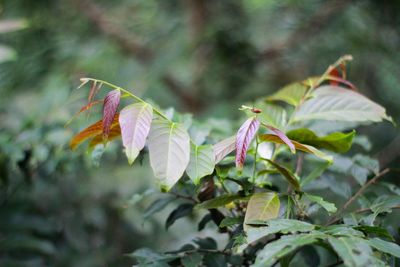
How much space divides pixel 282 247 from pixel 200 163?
129 mm

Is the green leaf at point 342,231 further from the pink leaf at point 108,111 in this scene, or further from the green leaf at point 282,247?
the pink leaf at point 108,111

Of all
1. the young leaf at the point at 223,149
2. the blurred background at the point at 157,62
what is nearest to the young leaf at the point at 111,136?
the young leaf at the point at 223,149

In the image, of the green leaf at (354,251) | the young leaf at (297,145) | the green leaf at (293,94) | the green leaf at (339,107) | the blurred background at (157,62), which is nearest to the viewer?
the green leaf at (354,251)

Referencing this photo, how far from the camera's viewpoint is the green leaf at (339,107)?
0.62 metres

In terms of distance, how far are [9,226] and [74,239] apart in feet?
1.05

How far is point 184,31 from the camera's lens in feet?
5.89

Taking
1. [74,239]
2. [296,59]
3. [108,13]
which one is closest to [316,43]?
[296,59]

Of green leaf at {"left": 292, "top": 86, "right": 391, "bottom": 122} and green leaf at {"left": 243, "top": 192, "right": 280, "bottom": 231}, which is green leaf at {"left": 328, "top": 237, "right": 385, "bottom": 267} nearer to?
green leaf at {"left": 243, "top": 192, "right": 280, "bottom": 231}

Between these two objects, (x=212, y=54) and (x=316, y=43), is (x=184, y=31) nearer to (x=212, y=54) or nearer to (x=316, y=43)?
(x=212, y=54)

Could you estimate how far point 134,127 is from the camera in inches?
18.6

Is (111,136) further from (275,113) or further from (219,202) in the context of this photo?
(275,113)

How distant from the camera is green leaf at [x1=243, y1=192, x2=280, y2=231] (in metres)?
0.49

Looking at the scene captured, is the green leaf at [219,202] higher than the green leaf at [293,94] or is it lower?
lower

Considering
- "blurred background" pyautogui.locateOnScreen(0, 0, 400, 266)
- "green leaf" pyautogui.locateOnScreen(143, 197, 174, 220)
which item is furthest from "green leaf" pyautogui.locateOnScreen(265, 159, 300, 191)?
"blurred background" pyautogui.locateOnScreen(0, 0, 400, 266)
